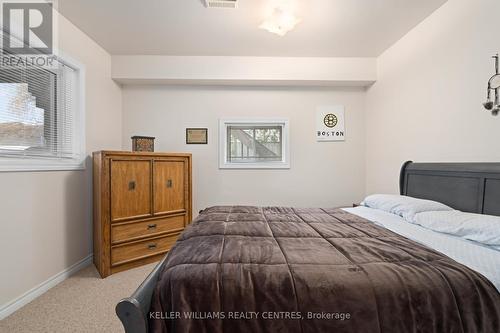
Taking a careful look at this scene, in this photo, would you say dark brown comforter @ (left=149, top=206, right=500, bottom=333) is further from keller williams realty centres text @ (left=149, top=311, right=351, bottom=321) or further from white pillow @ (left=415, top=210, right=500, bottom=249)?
white pillow @ (left=415, top=210, right=500, bottom=249)

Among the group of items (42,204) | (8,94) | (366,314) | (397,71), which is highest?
(397,71)

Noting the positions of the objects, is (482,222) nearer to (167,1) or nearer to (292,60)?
(292,60)

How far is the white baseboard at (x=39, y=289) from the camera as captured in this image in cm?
170

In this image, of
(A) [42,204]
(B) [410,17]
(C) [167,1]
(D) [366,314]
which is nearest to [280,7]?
(C) [167,1]

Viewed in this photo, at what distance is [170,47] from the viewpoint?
112 inches

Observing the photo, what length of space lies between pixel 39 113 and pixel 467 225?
3526 millimetres

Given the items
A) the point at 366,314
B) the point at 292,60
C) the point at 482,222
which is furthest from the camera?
the point at 292,60

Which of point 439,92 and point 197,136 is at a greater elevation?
point 439,92

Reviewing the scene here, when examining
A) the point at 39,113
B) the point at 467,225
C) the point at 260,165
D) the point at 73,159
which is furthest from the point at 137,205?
the point at 467,225

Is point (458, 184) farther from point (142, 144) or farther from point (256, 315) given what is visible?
point (142, 144)

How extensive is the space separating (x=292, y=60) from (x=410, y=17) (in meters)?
1.33

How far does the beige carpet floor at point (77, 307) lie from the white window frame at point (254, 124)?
1800mm

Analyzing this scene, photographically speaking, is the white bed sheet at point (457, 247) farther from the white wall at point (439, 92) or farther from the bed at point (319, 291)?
the white wall at point (439, 92)

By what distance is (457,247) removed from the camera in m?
1.22
